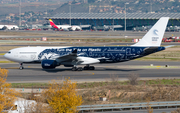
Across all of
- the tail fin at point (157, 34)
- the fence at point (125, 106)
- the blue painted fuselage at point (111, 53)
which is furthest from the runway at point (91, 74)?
the fence at point (125, 106)

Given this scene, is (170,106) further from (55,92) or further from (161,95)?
(55,92)

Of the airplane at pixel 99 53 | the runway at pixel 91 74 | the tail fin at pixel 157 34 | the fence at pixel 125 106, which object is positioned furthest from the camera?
the tail fin at pixel 157 34

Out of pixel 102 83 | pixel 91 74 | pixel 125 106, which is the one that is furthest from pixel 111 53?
pixel 125 106

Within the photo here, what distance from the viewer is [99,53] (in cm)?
5191

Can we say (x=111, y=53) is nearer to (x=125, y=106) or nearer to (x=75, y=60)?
(x=75, y=60)

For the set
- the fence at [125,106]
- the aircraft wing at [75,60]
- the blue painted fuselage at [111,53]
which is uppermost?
the blue painted fuselage at [111,53]

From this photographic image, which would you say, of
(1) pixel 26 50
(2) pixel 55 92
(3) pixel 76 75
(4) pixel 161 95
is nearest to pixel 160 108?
(4) pixel 161 95

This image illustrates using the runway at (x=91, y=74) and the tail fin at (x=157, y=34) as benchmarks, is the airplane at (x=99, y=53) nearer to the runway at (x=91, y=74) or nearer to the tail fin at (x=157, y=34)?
the tail fin at (x=157, y=34)

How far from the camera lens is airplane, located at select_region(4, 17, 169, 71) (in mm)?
50969

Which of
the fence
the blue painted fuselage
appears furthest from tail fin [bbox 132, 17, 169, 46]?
the fence

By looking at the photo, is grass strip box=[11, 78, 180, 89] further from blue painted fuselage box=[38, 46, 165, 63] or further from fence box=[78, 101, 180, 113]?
fence box=[78, 101, 180, 113]

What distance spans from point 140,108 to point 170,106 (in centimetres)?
350

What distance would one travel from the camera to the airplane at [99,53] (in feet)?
167

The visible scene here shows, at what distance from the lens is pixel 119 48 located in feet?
170
